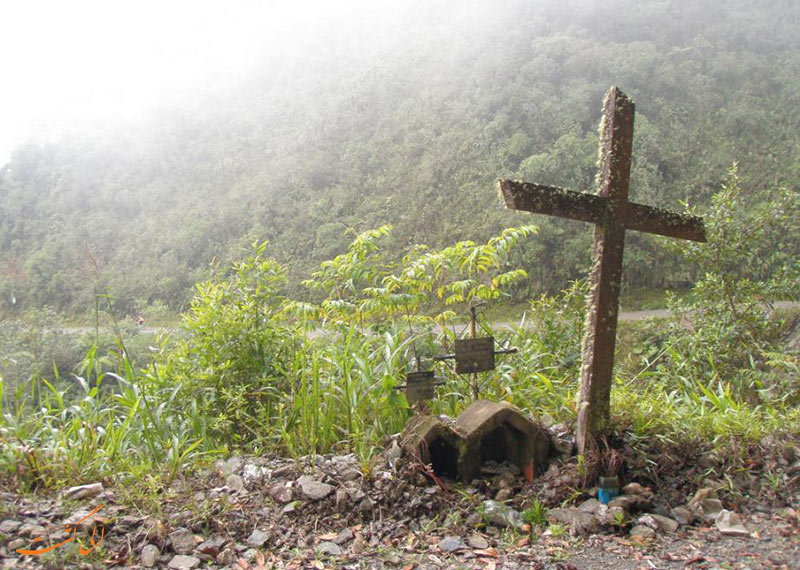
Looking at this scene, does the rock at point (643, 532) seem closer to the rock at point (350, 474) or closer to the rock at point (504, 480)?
the rock at point (504, 480)

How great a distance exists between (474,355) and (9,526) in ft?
6.65

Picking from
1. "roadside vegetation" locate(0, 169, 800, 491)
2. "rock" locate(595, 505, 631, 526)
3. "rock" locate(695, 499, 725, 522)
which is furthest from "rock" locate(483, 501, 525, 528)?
"rock" locate(695, 499, 725, 522)

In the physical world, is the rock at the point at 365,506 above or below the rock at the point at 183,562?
below

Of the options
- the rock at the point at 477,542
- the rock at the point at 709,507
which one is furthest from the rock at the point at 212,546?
the rock at the point at 709,507

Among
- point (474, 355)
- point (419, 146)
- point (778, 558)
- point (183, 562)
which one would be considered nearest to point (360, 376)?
point (474, 355)

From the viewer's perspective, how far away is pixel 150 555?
5.90 ft

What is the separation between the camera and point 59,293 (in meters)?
5.97

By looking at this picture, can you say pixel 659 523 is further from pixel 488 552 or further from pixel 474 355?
pixel 474 355

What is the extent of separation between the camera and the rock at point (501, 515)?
6.99ft

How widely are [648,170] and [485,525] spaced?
197 inches

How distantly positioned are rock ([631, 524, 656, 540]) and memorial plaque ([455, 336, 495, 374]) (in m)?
0.96

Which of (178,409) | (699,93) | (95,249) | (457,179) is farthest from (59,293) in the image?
(699,93)

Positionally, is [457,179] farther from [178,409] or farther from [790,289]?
[178,409]

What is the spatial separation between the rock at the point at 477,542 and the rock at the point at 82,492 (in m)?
1.50
